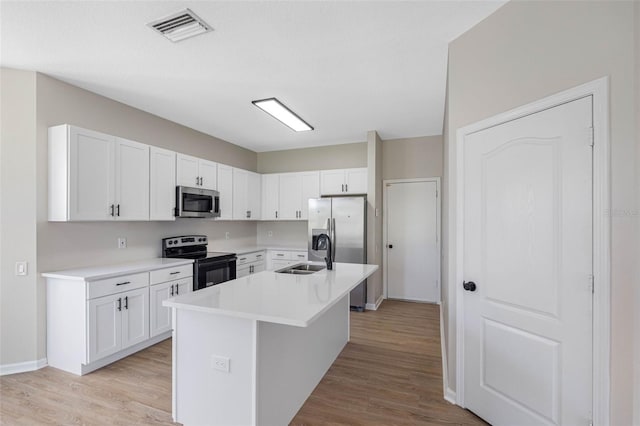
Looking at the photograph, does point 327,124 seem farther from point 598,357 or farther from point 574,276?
point 598,357

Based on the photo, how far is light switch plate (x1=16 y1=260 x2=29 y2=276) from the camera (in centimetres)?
273

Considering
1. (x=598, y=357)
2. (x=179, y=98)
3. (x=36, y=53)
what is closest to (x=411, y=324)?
(x=598, y=357)

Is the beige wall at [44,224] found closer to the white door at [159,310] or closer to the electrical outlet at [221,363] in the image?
the white door at [159,310]

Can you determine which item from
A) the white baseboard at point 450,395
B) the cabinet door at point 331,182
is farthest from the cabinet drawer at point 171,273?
the white baseboard at point 450,395

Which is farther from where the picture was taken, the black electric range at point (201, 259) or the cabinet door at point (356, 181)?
the cabinet door at point (356, 181)

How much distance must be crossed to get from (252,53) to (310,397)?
2.83 meters

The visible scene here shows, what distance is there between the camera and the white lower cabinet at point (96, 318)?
105 inches

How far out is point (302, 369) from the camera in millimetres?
2299

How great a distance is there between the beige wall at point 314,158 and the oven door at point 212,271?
225 cm

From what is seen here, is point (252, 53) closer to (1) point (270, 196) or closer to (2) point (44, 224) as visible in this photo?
(2) point (44, 224)

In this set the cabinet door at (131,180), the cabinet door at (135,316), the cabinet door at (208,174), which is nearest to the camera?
the cabinet door at (135,316)

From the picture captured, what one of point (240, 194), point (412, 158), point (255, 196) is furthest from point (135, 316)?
point (412, 158)

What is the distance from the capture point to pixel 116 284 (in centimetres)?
288

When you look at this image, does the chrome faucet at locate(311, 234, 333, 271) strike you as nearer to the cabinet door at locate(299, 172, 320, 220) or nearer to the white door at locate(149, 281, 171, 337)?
the white door at locate(149, 281, 171, 337)
